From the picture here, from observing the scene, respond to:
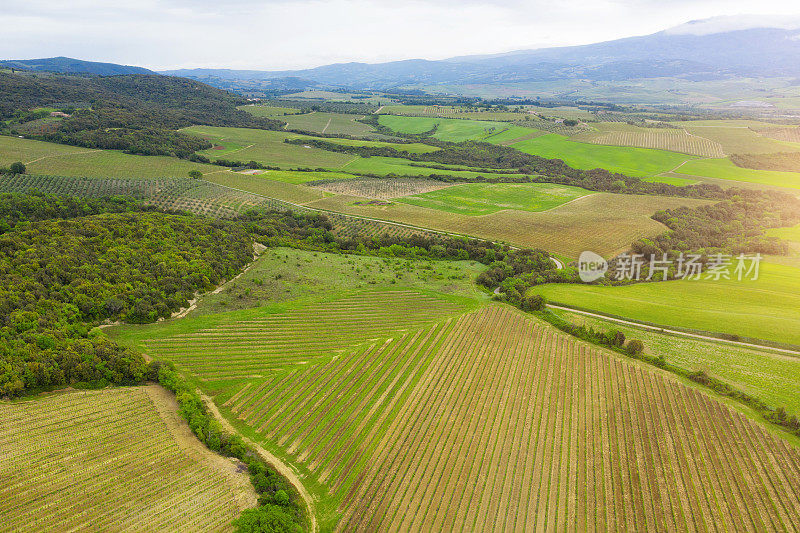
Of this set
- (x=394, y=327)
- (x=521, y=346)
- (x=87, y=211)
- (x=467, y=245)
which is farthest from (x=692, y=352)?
(x=87, y=211)

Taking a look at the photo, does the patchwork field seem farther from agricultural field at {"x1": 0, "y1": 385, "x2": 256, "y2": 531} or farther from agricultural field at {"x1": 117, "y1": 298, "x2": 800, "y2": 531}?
agricultural field at {"x1": 0, "y1": 385, "x2": 256, "y2": 531}

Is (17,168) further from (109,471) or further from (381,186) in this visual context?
(109,471)

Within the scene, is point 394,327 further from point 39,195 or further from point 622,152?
point 622,152

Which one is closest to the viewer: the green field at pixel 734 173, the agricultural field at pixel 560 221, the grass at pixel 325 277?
the grass at pixel 325 277

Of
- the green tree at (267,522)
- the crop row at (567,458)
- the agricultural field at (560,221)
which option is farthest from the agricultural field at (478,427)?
the agricultural field at (560,221)

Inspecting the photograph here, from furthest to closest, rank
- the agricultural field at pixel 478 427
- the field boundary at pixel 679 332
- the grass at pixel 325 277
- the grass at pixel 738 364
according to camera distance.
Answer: the grass at pixel 325 277, the field boundary at pixel 679 332, the grass at pixel 738 364, the agricultural field at pixel 478 427

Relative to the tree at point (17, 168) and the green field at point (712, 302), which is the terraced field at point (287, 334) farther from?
the tree at point (17, 168)
